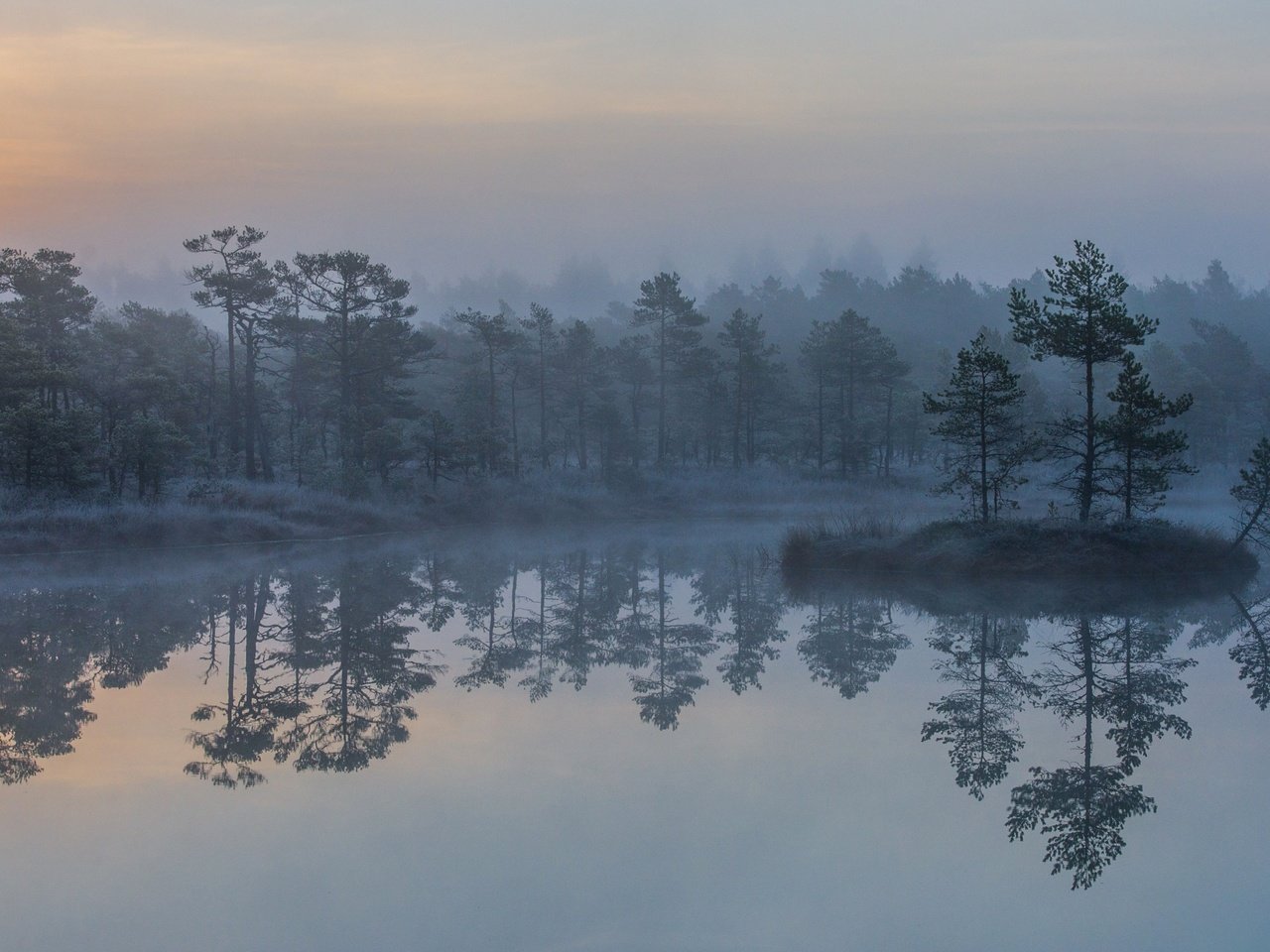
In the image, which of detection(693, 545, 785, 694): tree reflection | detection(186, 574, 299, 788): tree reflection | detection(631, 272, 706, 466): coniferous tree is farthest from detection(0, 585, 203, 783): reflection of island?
detection(631, 272, 706, 466): coniferous tree

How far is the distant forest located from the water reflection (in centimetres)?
1440

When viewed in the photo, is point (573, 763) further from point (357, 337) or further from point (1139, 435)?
point (357, 337)

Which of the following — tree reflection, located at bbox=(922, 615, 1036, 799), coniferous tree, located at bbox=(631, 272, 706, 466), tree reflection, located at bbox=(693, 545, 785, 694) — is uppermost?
coniferous tree, located at bbox=(631, 272, 706, 466)

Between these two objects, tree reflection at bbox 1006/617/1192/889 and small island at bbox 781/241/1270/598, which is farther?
small island at bbox 781/241/1270/598

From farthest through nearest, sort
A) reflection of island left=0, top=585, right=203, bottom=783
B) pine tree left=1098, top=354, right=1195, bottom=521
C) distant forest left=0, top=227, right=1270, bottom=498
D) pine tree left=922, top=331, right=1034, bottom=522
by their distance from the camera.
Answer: distant forest left=0, top=227, right=1270, bottom=498 < pine tree left=922, top=331, right=1034, bottom=522 < pine tree left=1098, top=354, right=1195, bottom=521 < reflection of island left=0, top=585, right=203, bottom=783

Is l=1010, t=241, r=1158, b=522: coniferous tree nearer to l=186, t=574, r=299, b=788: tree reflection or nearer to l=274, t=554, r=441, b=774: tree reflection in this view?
l=274, t=554, r=441, b=774: tree reflection

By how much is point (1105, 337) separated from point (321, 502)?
92.1ft

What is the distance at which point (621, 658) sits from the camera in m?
16.0

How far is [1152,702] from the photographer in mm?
12117

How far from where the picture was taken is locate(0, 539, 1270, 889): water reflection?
33.0 feet

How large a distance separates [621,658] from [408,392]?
40.0 metres

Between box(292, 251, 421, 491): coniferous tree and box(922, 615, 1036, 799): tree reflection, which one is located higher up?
box(292, 251, 421, 491): coniferous tree

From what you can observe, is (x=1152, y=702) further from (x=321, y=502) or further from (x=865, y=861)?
(x=321, y=502)

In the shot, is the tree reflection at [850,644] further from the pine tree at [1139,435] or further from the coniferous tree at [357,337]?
the coniferous tree at [357,337]
